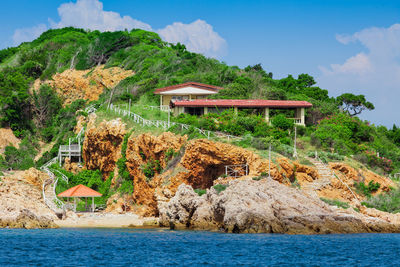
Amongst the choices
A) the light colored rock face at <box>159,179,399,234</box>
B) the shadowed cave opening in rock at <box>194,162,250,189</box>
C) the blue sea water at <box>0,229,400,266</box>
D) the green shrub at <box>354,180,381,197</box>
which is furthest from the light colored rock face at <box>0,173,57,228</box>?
the green shrub at <box>354,180,381,197</box>

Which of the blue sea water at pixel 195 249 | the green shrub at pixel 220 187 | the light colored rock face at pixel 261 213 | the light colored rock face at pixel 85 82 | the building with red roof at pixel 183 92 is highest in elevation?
the light colored rock face at pixel 85 82

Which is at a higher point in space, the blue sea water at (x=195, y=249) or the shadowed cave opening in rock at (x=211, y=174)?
the shadowed cave opening in rock at (x=211, y=174)

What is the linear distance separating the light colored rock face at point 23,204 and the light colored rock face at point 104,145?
21.4ft

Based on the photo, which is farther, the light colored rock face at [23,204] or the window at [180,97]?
the window at [180,97]

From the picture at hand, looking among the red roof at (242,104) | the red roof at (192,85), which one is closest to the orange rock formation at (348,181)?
the red roof at (242,104)

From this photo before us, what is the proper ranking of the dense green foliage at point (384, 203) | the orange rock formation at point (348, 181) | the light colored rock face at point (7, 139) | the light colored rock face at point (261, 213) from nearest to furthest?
the light colored rock face at point (261, 213) → the dense green foliage at point (384, 203) → the orange rock formation at point (348, 181) → the light colored rock face at point (7, 139)

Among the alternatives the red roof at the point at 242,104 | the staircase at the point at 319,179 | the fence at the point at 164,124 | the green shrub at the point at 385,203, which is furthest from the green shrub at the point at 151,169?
the green shrub at the point at 385,203

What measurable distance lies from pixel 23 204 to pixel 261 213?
63.0ft

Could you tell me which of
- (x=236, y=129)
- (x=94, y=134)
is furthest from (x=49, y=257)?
(x=94, y=134)

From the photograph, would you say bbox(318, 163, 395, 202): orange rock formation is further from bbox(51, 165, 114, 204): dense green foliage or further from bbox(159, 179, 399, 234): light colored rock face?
bbox(51, 165, 114, 204): dense green foliage

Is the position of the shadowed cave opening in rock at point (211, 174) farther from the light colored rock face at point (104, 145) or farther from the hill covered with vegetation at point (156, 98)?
the light colored rock face at point (104, 145)

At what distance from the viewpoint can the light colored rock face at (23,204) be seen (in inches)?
1555

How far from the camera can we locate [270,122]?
54469 millimetres

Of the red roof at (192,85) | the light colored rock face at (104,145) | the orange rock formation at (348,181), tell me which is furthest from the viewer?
the red roof at (192,85)
